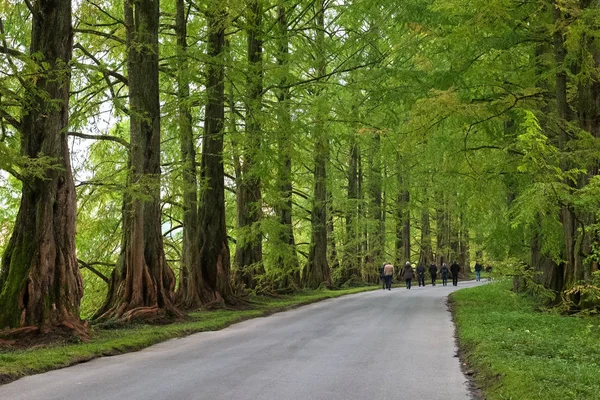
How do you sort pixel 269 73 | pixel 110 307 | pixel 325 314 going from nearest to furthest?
pixel 110 307 < pixel 325 314 < pixel 269 73

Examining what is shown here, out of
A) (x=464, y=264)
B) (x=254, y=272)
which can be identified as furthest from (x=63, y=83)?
(x=464, y=264)

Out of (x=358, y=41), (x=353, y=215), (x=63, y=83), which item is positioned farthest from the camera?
(x=353, y=215)

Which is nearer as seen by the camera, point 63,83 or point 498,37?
point 63,83

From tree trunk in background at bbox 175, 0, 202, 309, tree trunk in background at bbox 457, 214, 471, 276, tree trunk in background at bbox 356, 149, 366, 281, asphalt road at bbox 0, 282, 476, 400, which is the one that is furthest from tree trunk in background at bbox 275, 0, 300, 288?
tree trunk in background at bbox 457, 214, 471, 276

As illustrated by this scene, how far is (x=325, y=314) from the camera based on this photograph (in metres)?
16.5

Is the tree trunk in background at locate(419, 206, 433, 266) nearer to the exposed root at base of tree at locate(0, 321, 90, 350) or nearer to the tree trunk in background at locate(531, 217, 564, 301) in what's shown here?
the tree trunk in background at locate(531, 217, 564, 301)

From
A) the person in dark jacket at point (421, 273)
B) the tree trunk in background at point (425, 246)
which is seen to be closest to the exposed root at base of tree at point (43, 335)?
the person in dark jacket at point (421, 273)

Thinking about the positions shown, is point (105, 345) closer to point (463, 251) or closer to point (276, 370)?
point (276, 370)

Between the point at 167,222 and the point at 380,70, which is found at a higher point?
the point at 380,70

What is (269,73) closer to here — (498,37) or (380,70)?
(380,70)

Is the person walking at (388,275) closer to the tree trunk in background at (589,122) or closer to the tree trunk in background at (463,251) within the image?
the tree trunk in background at (589,122)

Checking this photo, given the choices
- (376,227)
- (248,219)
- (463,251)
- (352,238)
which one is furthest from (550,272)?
(463,251)

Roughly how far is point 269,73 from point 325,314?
23.6 feet

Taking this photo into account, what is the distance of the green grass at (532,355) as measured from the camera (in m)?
6.07
